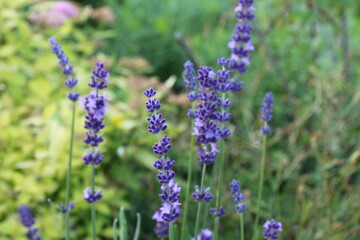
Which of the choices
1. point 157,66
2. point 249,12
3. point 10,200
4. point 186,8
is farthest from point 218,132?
point 186,8

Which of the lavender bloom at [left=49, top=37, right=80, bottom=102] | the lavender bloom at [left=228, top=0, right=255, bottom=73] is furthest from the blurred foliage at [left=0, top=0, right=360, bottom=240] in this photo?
the lavender bloom at [left=49, top=37, right=80, bottom=102]

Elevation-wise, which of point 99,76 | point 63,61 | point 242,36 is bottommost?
point 99,76

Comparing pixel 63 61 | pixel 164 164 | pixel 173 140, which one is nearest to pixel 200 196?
pixel 164 164

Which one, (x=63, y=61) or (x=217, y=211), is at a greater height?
(x=63, y=61)

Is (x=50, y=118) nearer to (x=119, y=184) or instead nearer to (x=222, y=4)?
(x=119, y=184)

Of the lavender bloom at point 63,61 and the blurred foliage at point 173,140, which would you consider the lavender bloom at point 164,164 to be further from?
the blurred foliage at point 173,140

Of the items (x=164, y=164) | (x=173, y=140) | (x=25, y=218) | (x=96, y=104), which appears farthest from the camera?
(x=173, y=140)

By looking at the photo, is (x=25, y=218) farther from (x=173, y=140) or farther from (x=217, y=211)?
(x=173, y=140)

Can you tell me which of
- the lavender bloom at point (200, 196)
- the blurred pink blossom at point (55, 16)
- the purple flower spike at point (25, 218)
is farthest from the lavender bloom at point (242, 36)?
the blurred pink blossom at point (55, 16)
